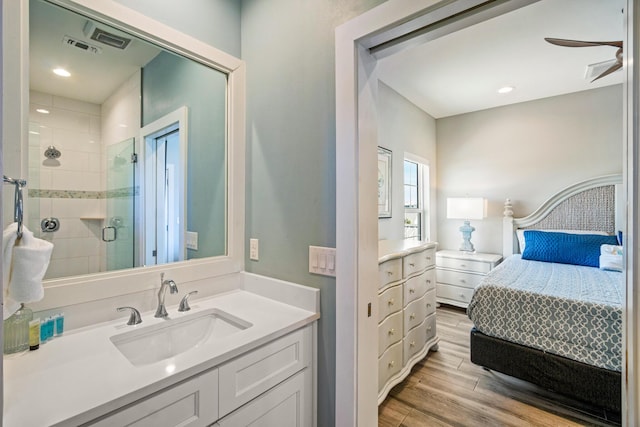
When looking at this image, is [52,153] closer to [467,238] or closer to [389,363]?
[389,363]

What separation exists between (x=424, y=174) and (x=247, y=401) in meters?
3.99

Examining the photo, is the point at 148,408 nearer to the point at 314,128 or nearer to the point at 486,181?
the point at 314,128

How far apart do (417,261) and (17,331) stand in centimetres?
232

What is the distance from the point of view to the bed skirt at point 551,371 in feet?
6.03

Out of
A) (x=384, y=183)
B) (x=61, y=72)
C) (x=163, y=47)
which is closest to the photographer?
(x=61, y=72)

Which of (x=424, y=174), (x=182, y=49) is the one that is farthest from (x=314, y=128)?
(x=424, y=174)

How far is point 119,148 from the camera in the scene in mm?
1396

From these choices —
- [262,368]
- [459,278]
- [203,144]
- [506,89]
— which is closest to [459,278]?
[459,278]

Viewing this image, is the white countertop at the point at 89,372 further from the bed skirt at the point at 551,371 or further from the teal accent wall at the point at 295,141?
the bed skirt at the point at 551,371

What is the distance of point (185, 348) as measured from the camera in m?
1.27

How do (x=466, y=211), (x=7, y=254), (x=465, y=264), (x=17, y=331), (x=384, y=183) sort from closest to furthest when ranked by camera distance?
(x=7, y=254) < (x=17, y=331) < (x=384, y=183) < (x=465, y=264) < (x=466, y=211)

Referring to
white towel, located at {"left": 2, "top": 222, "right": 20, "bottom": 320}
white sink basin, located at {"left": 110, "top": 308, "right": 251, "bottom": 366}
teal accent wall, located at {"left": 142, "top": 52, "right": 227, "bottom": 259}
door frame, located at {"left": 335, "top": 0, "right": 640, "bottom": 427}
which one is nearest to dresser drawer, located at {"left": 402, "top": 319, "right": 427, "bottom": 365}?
door frame, located at {"left": 335, "top": 0, "right": 640, "bottom": 427}

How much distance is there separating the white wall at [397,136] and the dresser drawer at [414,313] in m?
0.94

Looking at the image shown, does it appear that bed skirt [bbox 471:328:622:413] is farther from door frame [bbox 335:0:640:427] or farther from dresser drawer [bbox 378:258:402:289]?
door frame [bbox 335:0:640:427]
